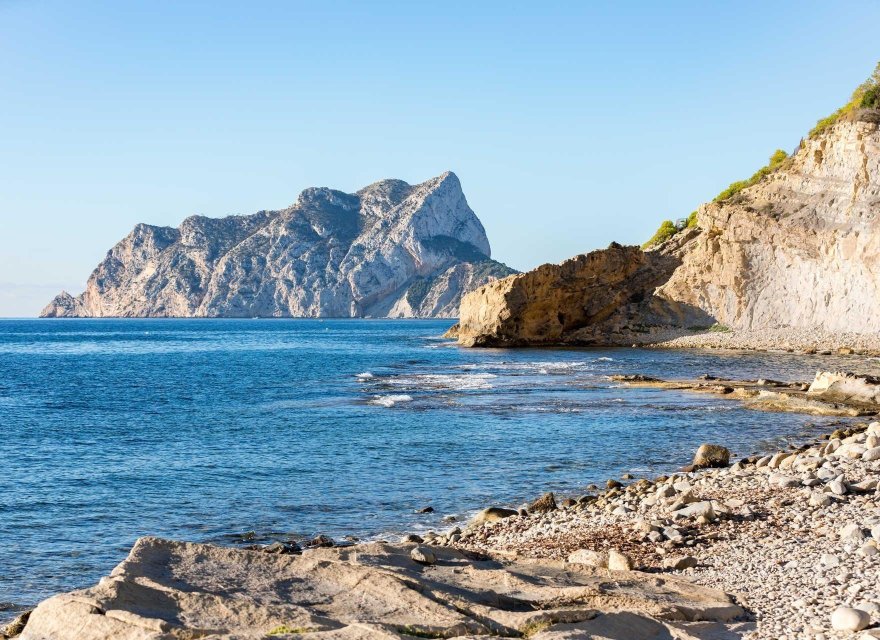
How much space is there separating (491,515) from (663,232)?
89444 millimetres

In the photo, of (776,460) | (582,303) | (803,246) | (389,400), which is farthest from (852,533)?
(582,303)

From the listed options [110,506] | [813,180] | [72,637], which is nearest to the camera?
[72,637]

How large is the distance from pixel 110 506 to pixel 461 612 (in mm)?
11771

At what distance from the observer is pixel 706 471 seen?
1981 centimetres

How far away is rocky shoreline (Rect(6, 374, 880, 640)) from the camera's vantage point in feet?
25.3

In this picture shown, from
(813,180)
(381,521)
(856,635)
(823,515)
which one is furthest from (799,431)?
(813,180)

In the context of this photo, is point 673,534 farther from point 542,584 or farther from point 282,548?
point 282,548

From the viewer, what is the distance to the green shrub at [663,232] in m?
98.4

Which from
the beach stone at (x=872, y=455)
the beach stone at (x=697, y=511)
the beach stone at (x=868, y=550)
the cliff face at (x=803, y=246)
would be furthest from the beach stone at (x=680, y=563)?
the cliff face at (x=803, y=246)

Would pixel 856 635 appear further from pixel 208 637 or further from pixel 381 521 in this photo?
pixel 381 521

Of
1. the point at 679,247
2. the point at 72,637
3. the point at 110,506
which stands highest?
the point at 679,247

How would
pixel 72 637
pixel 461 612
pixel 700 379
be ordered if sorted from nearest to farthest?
pixel 72 637 < pixel 461 612 < pixel 700 379

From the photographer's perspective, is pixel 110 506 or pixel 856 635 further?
pixel 110 506

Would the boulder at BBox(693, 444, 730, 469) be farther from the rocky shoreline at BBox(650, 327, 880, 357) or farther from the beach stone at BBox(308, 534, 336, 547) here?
the rocky shoreline at BBox(650, 327, 880, 357)
